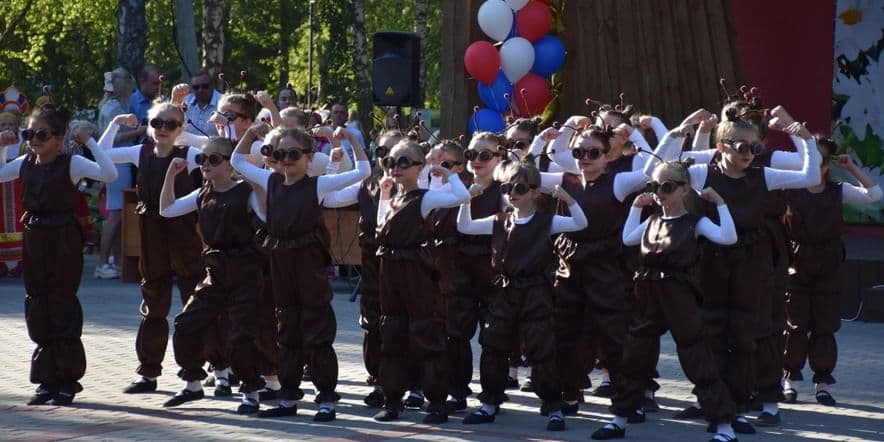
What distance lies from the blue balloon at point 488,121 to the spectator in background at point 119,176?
132 inches

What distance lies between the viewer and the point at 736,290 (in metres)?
9.11

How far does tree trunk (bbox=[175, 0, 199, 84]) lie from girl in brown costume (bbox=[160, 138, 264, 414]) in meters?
11.8

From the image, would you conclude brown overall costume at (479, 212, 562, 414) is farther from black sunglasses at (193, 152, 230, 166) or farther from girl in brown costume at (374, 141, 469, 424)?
black sunglasses at (193, 152, 230, 166)

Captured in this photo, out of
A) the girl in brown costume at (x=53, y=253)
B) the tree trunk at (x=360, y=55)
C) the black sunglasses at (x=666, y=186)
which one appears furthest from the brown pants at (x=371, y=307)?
the tree trunk at (x=360, y=55)

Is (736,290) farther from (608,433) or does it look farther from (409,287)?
(409,287)

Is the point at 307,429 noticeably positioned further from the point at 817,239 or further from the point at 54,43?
the point at 54,43

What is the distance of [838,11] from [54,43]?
32038mm

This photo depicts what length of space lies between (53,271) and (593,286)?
320 cm

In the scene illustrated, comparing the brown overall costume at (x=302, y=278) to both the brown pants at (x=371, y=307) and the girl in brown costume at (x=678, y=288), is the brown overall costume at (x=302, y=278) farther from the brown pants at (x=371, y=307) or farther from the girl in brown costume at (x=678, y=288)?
the girl in brown costume at (x=678, y=288)

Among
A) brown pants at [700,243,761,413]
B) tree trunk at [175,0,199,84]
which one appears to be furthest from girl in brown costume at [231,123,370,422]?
tree trunk at [175,0,199,84]

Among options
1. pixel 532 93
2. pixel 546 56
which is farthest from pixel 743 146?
pixel 546 56

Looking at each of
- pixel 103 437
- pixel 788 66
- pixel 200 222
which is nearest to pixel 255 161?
pixel 200 222

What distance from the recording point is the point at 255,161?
1023 centimetres

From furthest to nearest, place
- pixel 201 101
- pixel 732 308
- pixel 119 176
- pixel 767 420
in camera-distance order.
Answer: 1. pixel 119 176
2. pixel 201 101
3. pixel 767 420
4. pixel 732 308
